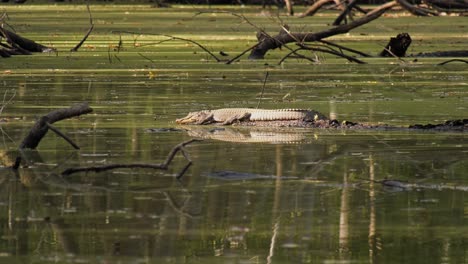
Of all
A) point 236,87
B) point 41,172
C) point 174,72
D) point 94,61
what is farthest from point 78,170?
point 94,61

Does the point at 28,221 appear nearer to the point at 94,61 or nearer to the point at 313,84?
the point at 313,84

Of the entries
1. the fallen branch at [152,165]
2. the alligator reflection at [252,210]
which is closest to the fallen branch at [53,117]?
the alligator reflection at [252,210]

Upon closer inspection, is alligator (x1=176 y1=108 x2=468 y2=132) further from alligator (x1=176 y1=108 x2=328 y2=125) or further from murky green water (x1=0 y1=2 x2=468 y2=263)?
murky green water (x1=0 y1=2 x2=468 y2=263)

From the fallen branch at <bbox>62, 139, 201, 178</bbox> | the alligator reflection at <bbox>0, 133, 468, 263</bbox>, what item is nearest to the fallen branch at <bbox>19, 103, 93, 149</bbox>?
the alligator reflection at <bbox>0, 133, 468, 263</bbox>

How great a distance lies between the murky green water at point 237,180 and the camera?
592 cm

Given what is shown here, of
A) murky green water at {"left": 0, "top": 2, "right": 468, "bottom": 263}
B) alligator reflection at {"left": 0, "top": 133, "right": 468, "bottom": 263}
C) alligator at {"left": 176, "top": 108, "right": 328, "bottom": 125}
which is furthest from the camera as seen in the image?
alligator at {"left": 176, "top": 108, "right": 328, "bottom": 125}

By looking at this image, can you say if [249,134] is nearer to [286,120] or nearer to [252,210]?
[286,120]

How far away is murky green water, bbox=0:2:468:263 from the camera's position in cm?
592

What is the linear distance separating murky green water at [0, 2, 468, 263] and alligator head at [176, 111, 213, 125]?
0.37 feet

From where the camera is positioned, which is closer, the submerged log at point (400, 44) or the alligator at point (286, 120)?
the alligator at point (286, 120)

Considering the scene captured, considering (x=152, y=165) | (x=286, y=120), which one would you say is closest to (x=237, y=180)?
(x=152, y=165)

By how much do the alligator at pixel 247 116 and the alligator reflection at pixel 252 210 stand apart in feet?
6.43

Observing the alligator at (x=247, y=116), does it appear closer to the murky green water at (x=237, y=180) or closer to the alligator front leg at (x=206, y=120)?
the alligator front leg at (x=206, y=120)

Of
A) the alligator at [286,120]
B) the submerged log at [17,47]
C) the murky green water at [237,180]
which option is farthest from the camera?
the submerged log at [17,47]
